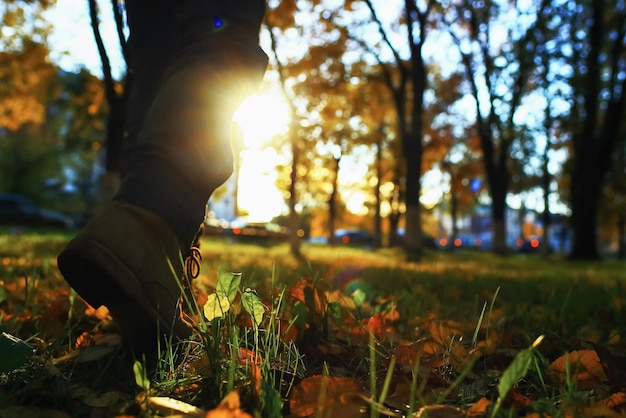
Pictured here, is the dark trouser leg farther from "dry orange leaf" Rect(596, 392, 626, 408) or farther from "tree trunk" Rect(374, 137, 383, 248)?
"tree trunk" Rect(374, 137, 383, 248)

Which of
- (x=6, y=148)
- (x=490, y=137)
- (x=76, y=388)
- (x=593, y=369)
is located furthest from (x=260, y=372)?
(x=6, y=148)

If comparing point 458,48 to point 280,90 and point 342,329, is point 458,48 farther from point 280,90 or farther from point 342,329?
point 342,329

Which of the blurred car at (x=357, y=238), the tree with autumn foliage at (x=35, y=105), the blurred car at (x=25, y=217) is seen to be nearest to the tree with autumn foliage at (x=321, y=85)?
the tree with autumn foliage at (x=35, y=105)

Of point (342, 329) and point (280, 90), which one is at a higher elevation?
point (280, 90)

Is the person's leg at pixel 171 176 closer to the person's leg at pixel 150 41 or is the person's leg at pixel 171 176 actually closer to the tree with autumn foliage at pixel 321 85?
the person's leg at pixel 150 41

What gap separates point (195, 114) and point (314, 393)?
822mm

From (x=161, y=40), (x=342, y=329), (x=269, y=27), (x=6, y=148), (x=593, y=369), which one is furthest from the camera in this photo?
(x=6, y=148)

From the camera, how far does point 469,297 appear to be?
111 inches

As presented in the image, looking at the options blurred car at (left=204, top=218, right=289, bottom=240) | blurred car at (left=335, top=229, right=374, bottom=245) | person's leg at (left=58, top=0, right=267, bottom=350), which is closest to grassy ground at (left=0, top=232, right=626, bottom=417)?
person's leg at (left=58, top=0, right=267, bottom=350)

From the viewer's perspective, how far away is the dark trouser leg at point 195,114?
135 cm

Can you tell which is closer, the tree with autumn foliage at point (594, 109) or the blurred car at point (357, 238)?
the tree with autumn foliage at point (594, 109)

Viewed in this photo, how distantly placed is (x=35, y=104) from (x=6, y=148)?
17985mm

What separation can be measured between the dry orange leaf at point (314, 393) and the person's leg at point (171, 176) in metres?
0.39

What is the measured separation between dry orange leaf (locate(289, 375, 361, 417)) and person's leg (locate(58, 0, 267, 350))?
39 centimetres
